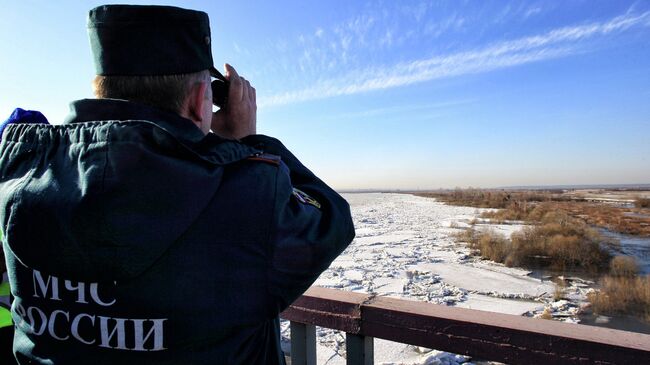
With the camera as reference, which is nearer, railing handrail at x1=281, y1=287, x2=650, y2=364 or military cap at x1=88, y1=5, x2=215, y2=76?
military cap at x1=88, y1=5, x2=215, y2=76

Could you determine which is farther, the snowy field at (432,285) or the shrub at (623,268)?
the shrub at (623,268)

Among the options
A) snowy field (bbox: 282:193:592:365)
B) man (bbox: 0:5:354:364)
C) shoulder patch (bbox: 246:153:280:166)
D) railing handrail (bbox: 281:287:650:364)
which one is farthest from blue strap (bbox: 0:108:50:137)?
snowy field (bbox: 282:193:592:365)

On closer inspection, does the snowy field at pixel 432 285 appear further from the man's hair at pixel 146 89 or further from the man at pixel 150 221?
the man's hair at pixel 146 89

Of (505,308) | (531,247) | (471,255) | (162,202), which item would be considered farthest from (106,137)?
(531,247)

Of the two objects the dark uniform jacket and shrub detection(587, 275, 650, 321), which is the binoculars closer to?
the dark uniform jacket

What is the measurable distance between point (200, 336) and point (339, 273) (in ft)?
30.3

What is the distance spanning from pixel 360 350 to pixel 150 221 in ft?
4.14

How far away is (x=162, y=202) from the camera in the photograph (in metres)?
0.73

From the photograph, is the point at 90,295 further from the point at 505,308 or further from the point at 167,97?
the point at 505,308

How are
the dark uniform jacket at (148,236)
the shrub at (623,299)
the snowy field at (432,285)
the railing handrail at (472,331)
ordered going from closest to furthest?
the dark uniform jacket at (148,236) → the railing handrail at (472,331) → the snowy field at (432,285) → the shrub at (623,299)

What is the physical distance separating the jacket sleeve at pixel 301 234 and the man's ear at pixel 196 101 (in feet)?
0.73

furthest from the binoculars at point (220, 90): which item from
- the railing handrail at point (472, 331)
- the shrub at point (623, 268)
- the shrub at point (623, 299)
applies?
the shrub at point (623, 268)

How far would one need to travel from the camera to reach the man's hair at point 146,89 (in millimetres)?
858

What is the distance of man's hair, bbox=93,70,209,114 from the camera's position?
33.8 inches
